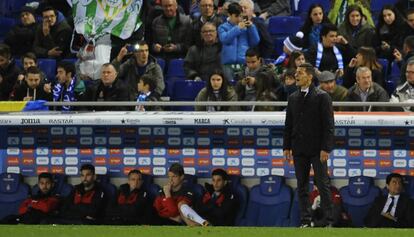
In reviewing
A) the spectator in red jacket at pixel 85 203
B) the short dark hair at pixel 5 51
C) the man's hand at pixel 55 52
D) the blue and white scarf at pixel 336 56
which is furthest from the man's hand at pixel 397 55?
the short dark hair at pixel 5 51

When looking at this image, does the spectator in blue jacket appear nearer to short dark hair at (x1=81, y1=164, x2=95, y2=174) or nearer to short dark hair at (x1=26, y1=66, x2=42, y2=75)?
short dark hair at (x1=26, y1=66, x2=42, y2=75)

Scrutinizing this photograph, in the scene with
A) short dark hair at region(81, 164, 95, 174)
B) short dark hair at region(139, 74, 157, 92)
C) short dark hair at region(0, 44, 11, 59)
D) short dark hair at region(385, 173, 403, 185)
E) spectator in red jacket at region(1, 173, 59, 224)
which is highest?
short dark hair at region(0, 44, 11, 59)

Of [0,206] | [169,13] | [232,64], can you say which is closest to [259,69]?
[232,64]

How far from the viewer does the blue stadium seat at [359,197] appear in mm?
16062

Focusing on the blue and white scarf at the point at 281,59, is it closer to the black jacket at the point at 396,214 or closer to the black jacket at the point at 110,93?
the black jacket at the point at 110,93

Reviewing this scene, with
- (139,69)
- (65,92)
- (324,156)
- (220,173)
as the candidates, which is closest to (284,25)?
(139,69)

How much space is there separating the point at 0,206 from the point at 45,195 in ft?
2.64

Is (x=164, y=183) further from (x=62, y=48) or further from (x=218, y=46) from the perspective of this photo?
(x=62, y=48)

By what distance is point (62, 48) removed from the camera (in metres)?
20.1

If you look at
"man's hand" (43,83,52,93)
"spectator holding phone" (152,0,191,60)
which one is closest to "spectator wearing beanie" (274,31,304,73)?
"spectator holding phone" (152,0,191,60)

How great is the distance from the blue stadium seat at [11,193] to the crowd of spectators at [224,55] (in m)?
1.62

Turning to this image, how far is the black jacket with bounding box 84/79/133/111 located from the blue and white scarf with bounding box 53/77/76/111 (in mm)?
214

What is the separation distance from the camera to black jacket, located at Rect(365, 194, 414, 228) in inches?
604

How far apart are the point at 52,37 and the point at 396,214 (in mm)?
7176
